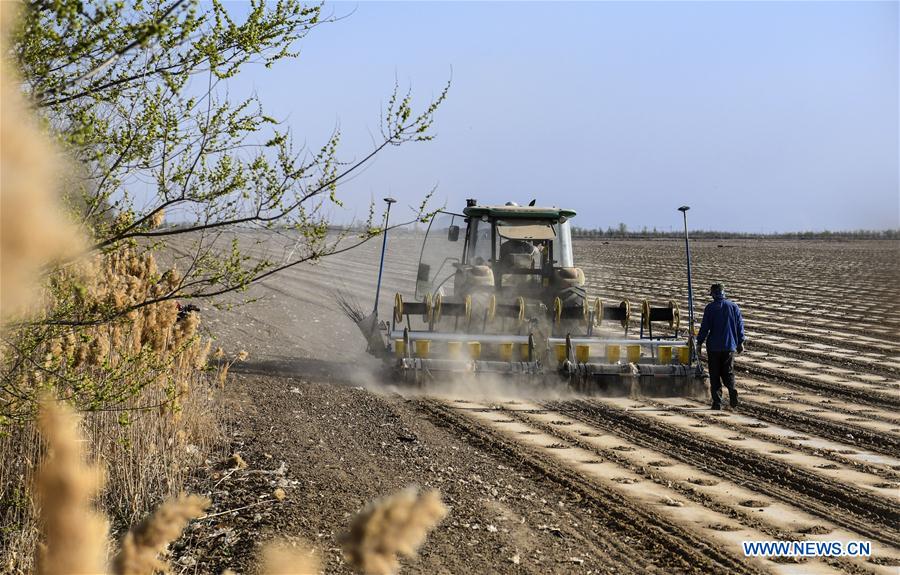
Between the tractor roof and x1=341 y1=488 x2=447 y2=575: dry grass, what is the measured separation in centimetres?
1262

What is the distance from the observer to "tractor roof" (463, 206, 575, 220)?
1364cm

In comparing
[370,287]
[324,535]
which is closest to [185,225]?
[324,535]

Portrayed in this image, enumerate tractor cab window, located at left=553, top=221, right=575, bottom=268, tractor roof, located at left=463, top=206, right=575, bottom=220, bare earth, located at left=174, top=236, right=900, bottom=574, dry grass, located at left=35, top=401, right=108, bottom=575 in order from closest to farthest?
dry grass, located at left=35, top=401, right=108, bottom=575 < bare earth, located at left=174, top=236, right=900, bottom=574 < tractor roof, located at left=463, top=206, right=575, bottom=220 < tractor cab window, located at left=553, top=221, right=575, bottom=268

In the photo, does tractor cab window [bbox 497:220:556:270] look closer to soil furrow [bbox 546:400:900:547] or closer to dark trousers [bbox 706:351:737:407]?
dark trousers [bbox 706:351:737:407]

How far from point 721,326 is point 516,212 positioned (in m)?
3.59

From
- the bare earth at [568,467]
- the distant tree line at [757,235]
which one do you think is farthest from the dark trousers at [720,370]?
the distant tree line at [757,235]

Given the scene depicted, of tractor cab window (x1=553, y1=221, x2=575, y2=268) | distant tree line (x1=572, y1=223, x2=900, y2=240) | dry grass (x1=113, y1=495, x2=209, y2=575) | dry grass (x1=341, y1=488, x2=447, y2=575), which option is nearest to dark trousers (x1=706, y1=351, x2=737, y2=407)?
tractor cab window (x1=553, y1=221, x2=575, y2=268)

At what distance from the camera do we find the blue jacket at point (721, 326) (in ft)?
38.4

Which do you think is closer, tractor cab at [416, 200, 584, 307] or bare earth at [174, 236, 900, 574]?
bare earth at [174, 236, 900, 574]

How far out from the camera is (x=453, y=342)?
12.2 meters

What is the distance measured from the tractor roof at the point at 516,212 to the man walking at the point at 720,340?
113 inches

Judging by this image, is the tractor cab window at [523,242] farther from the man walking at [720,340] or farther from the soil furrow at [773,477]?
the soil furrow at [773,477]

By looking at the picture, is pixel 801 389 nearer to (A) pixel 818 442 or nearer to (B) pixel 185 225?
(A) pixel 818 442

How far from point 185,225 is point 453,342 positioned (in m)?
7.44
